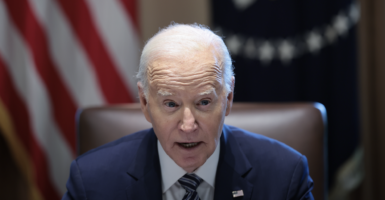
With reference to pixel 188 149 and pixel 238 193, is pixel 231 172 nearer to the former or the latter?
pixel 238 193

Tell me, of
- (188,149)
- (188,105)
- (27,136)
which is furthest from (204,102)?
(27,136)

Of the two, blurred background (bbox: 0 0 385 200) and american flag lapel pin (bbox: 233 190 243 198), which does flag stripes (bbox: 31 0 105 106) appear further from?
american flag lapel pin (bbox: 233 190 243 198)

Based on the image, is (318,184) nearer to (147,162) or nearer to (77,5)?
(147,162)

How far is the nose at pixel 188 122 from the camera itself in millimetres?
1153

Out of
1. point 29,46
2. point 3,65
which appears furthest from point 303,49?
point 3,65

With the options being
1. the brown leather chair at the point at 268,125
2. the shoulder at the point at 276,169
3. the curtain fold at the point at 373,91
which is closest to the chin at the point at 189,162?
the shoulder at the point at 276,169

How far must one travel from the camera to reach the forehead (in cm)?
114

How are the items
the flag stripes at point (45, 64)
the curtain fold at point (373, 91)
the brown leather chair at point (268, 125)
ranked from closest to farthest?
the brown leather chair at point (268, 125) < the curtain fold at point (373, 91) < the flag stripes at point (45, 64)

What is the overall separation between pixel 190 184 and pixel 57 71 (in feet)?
5.16

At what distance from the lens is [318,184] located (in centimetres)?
164

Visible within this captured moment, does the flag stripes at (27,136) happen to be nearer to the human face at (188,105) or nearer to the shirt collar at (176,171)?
the shirt collar at (176,171)

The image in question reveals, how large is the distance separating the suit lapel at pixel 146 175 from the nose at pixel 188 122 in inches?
12.2

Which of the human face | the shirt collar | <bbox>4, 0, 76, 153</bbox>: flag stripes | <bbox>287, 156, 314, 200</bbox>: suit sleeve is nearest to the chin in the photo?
the human face

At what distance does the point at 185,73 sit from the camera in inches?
44.9
